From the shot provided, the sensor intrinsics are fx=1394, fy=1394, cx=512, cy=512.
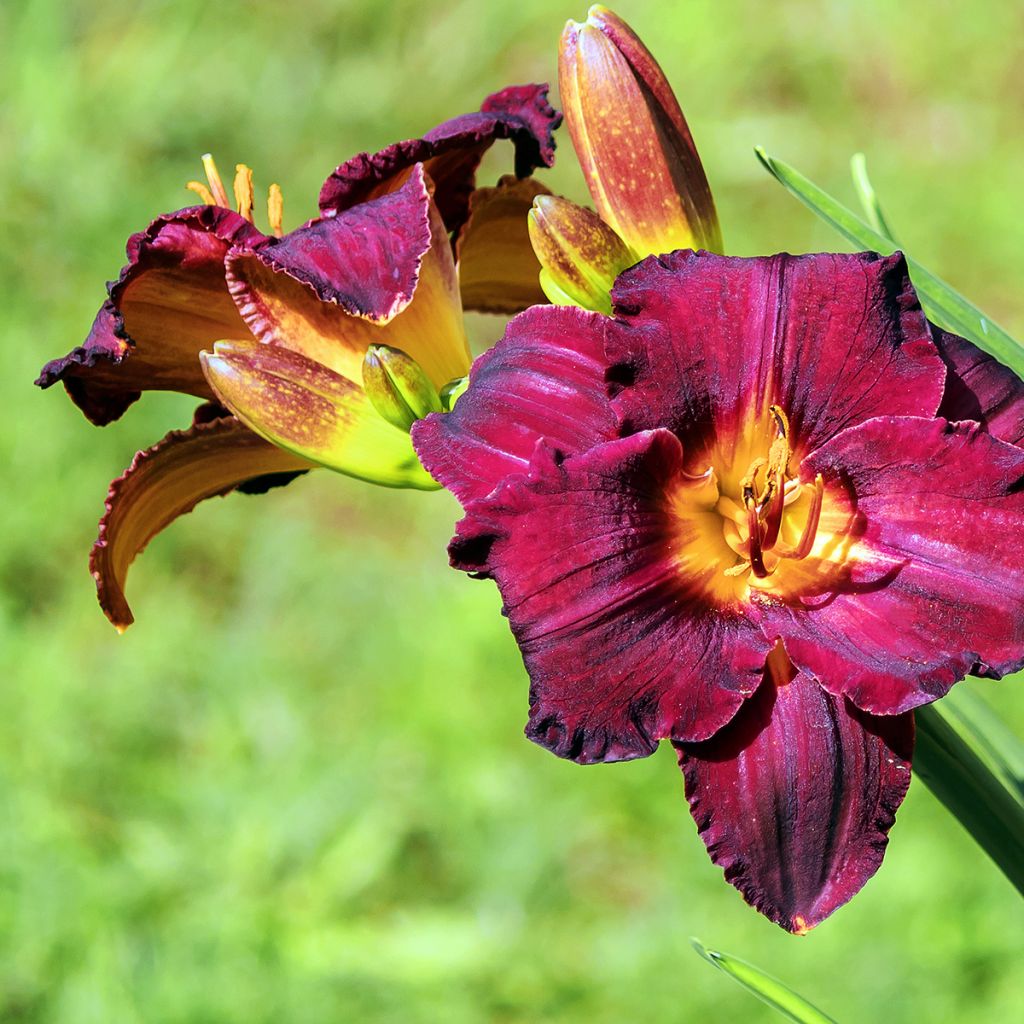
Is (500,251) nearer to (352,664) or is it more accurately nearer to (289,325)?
(289,325)

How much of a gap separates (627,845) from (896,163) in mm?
1544

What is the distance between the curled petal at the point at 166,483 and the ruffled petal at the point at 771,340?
21 cm

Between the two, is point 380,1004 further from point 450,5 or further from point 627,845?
point 450,5

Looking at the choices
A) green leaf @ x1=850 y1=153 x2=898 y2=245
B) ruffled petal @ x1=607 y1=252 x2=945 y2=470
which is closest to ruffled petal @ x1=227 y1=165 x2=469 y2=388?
ruffled petal @ x1=607 y1=252 x2=945 y2=470

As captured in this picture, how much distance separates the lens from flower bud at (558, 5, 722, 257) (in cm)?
68

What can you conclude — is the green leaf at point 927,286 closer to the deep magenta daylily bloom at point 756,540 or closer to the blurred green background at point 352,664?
the deep magenta daylily bloom at point 756,540

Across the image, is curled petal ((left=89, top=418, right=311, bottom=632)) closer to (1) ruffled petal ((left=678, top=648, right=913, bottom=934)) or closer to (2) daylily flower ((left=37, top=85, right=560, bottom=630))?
(2) daylily flower ((left=37, top=85, right=560, bottom=630))

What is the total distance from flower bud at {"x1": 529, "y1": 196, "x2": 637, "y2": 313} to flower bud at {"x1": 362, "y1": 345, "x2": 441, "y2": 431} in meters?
0.08

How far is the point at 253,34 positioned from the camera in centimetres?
290

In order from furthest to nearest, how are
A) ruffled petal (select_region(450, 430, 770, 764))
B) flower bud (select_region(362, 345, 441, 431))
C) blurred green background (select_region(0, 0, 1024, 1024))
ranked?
1. blurred green background (select_region(0, 0, 1024, 1024))
2. flower bud (select_region(362, 345, 441, 431))
3. ruffled petal (select_region(450, 430, 770, 764))

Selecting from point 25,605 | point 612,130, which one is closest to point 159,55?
point 25,605

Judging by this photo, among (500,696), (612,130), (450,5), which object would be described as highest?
(450,5)

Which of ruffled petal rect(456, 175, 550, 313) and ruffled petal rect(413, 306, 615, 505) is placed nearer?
ruffled petal rect(413, 306, 615, 505)

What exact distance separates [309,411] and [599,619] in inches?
7.2
